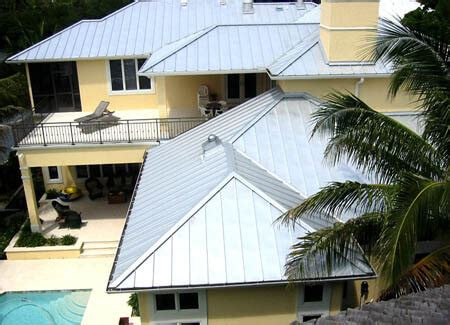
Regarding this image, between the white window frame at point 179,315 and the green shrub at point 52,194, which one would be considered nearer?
the white window frame at point 179,315

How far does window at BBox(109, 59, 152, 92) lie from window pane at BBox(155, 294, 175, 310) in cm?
1270

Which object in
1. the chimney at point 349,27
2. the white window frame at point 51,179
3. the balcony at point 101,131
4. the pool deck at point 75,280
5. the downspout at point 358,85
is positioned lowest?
the pool deck at point 75,280

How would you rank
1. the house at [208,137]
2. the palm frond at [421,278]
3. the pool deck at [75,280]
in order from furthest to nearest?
the pool deck at [75,280] < the house at [208,137] < the palm frond at [421,278]

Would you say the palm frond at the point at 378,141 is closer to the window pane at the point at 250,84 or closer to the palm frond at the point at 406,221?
the palm frond at the point at 406,221

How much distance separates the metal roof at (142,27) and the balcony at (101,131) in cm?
311

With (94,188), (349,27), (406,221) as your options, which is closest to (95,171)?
(94,188)

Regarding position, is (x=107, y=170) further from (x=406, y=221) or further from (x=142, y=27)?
(x=406, y=221)

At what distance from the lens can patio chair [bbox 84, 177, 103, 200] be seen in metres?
22.7

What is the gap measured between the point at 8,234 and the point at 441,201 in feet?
57.8

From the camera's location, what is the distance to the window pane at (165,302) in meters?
11.2

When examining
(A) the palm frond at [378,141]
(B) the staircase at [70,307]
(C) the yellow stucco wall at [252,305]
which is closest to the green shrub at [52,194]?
(B) the staircase at [70,307]

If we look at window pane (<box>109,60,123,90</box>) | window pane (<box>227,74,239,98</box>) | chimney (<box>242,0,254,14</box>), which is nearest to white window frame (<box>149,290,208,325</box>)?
window pane (<box>227,74,239,98</box>)

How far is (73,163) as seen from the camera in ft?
63.4

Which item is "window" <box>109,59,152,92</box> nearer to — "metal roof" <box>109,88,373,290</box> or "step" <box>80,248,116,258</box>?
"metal roof" <box>109,88,373,290</box>
